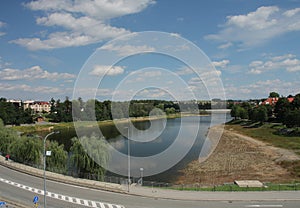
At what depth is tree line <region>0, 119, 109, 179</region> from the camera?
31625 mm

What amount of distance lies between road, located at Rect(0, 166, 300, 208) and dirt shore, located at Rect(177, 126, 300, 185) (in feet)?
42.2

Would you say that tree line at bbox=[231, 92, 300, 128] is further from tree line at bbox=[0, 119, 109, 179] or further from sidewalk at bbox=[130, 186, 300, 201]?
tree line at bbox=[0, 119, 109, 179]

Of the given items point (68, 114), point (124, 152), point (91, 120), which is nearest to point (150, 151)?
point (124, 152)

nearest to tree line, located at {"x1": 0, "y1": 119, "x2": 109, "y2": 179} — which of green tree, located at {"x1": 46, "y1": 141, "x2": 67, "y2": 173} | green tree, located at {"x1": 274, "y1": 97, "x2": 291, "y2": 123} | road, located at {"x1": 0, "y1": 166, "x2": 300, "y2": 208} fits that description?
green tree, located at {"x1": 46, "y1": 141, "x2": 67, "y2": 173}

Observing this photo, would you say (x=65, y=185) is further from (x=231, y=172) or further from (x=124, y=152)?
(x=124, y=152)

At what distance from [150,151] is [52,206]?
33.4 metres

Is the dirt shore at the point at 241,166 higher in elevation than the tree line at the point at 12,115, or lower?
lower

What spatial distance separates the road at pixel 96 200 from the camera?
62.7ft

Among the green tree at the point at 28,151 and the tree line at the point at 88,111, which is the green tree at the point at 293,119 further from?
the green tree at the point at 28,151

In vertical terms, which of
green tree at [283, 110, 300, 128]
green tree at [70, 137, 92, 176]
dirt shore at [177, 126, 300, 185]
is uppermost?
green tree at [283, 110, 300, 128]

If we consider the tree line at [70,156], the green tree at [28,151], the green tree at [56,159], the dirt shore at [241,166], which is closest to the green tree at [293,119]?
the dirt shore at [241,166]

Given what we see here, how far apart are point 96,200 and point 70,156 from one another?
593 inches

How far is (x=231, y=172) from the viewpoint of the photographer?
1478 inches

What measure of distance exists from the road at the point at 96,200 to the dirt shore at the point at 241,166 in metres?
12.9
